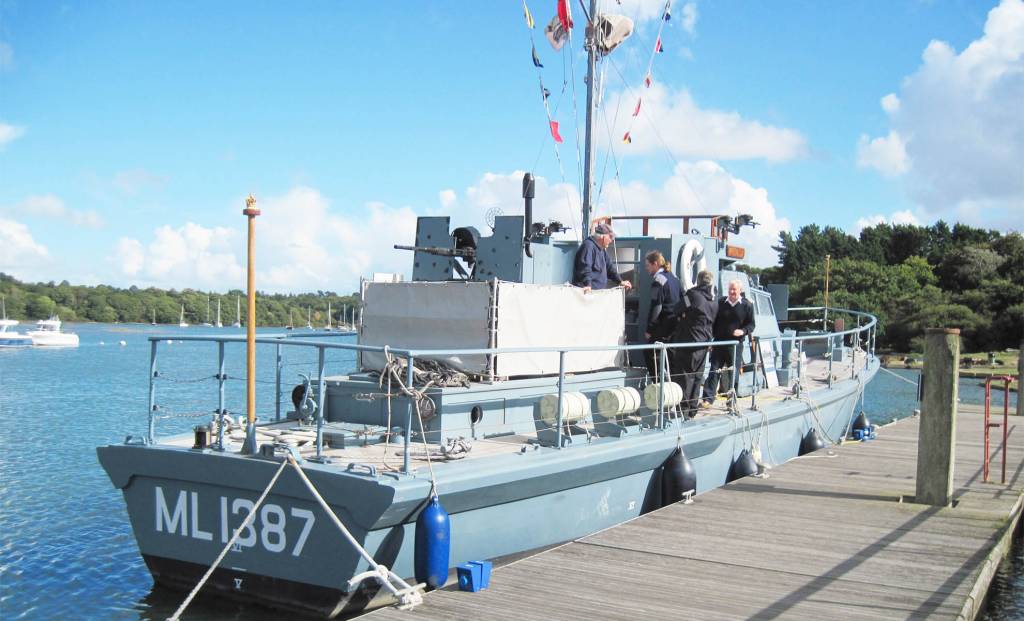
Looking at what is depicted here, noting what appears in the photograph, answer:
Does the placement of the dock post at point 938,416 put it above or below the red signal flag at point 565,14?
below

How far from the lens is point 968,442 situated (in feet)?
43.4

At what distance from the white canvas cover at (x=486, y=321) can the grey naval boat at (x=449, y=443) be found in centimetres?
2

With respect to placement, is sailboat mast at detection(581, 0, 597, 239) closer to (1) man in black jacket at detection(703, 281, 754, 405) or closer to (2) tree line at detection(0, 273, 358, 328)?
(1) man in black jacket at detection(703, 281, 754, 405)

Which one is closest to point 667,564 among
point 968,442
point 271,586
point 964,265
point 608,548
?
point 608,548

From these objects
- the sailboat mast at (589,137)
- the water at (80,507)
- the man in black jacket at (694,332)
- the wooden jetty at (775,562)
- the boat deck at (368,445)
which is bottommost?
the water at (80,507)

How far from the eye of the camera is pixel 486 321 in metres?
7.79

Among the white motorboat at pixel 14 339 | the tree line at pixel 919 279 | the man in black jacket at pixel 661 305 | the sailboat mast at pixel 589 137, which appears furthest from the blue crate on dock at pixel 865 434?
the white motorboat at pixel 14 339

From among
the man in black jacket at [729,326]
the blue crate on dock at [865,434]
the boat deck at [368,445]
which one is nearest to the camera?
the boat deck at [368,445]

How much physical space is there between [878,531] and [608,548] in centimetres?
241

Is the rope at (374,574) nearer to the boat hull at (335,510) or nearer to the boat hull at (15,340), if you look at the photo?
the boat hull at (335,510)

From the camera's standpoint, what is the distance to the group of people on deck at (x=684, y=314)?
31.1ft

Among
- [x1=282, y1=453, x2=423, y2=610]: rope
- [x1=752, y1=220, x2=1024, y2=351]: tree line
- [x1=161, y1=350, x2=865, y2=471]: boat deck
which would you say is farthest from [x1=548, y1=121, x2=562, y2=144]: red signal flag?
[x1=752, y1=220, x2=1024, y2=351]: tree line

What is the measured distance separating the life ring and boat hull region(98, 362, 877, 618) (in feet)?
9.88

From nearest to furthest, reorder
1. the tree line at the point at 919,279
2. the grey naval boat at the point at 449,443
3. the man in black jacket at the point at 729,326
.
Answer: the grey naval boat at the point at 449,443 < the man in black jacket at the point at 729,326 < the tree line at the point at 919,279
